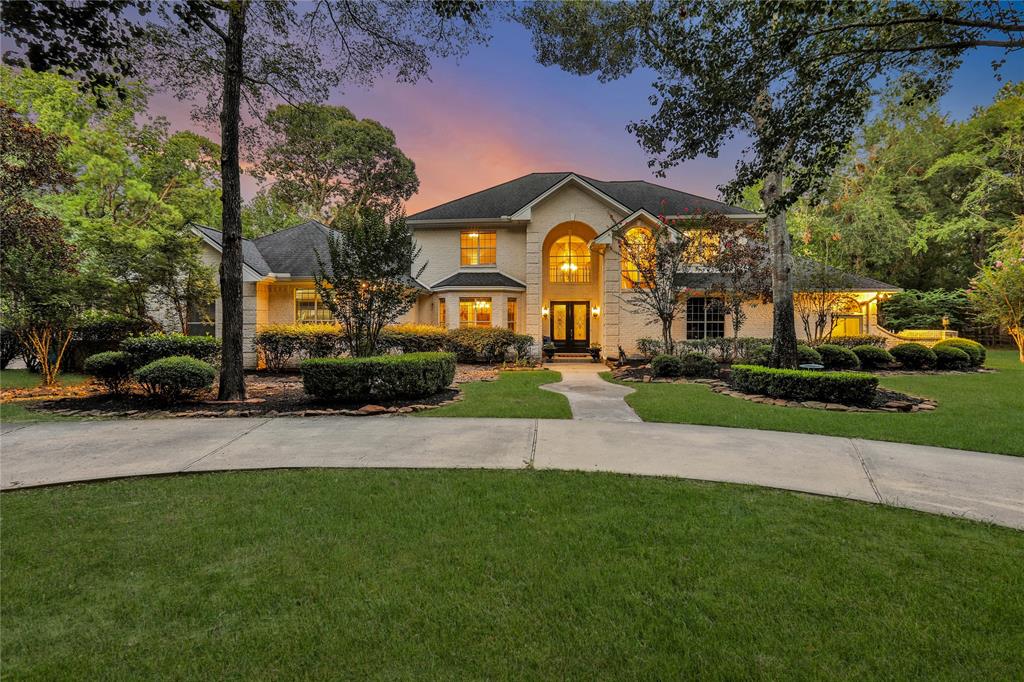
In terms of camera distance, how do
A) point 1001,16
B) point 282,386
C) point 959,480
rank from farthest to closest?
1. point 282,386
2. point 959,480
3. point 1001,16

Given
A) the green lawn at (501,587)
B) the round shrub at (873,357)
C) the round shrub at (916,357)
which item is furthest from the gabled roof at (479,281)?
the green lawn at (501,587)

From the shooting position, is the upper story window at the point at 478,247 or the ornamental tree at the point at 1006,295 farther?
the upper story window at the point at 478,247

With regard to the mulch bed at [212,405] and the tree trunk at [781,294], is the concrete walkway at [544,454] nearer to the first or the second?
the mulch bed at [212,405]

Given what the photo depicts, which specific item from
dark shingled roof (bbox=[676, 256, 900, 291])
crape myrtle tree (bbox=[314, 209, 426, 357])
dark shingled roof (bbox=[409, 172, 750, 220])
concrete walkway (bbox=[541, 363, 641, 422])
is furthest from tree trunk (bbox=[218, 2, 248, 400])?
dark shingled roof (bbox=[676, 256, 900, 291])

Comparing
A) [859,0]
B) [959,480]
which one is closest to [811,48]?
[859,0]

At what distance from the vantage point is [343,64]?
9.70 m

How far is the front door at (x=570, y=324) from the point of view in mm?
20500

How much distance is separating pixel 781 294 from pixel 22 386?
19.6 meters

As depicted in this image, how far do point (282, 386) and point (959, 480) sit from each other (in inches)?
499

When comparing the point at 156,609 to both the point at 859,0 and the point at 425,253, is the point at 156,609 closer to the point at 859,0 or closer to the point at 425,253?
the point at 859,0

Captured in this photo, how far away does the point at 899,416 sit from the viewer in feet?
24.0

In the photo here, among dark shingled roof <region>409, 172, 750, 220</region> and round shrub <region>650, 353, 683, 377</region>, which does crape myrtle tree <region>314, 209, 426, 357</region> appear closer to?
round shrub <region>650, 353, 683, 377</region>

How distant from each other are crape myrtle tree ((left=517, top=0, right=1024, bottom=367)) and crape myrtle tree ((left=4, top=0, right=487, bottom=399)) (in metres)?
3.69

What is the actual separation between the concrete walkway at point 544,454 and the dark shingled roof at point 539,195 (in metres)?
14.1
